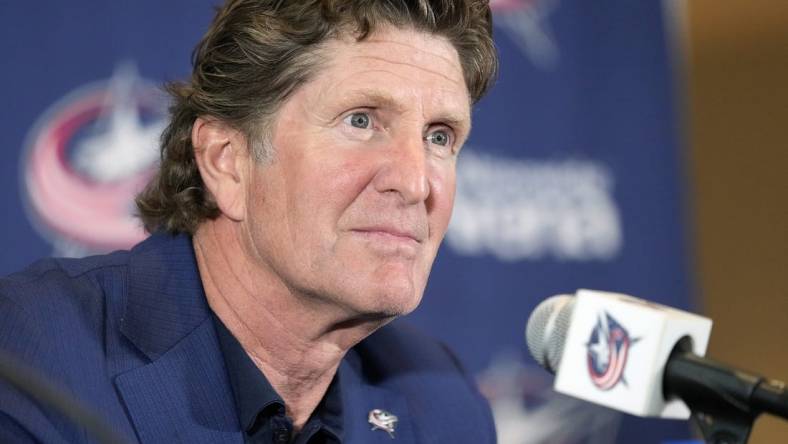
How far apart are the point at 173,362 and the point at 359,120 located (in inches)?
22.9

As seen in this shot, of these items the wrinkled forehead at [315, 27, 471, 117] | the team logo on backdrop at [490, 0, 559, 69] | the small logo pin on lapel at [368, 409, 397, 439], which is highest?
the team logo on backdrop at [490, 0, 559, 69]

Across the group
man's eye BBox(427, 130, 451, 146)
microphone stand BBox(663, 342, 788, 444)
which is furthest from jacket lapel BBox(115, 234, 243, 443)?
microphone stand BBox(663, 342, 788, 444)

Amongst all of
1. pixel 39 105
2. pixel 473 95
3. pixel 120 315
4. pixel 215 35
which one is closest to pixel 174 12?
pixel 39 105

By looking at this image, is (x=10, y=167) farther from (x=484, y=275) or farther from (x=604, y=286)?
(x=604, y=286)

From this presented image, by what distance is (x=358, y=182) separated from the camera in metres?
2.00

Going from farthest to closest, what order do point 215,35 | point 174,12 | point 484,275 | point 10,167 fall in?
1. point 484,275
2. point 174,12
3. point 10,167
4. point 215,35

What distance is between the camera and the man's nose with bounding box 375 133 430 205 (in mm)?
2002

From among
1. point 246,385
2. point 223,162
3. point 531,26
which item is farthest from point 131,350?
point 531,26

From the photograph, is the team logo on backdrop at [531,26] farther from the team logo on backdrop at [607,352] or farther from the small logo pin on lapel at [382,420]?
the team logo on backdrop at [607,352]

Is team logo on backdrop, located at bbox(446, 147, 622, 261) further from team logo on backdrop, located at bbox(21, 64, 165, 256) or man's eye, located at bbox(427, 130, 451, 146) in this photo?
man's eye, located at bbox(427, 130, 451, 146)

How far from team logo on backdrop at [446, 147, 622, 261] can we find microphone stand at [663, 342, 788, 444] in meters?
2.16

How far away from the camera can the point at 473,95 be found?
2.38 metres

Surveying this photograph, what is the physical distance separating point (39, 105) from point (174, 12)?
0.51 m

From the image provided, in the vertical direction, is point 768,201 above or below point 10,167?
above
